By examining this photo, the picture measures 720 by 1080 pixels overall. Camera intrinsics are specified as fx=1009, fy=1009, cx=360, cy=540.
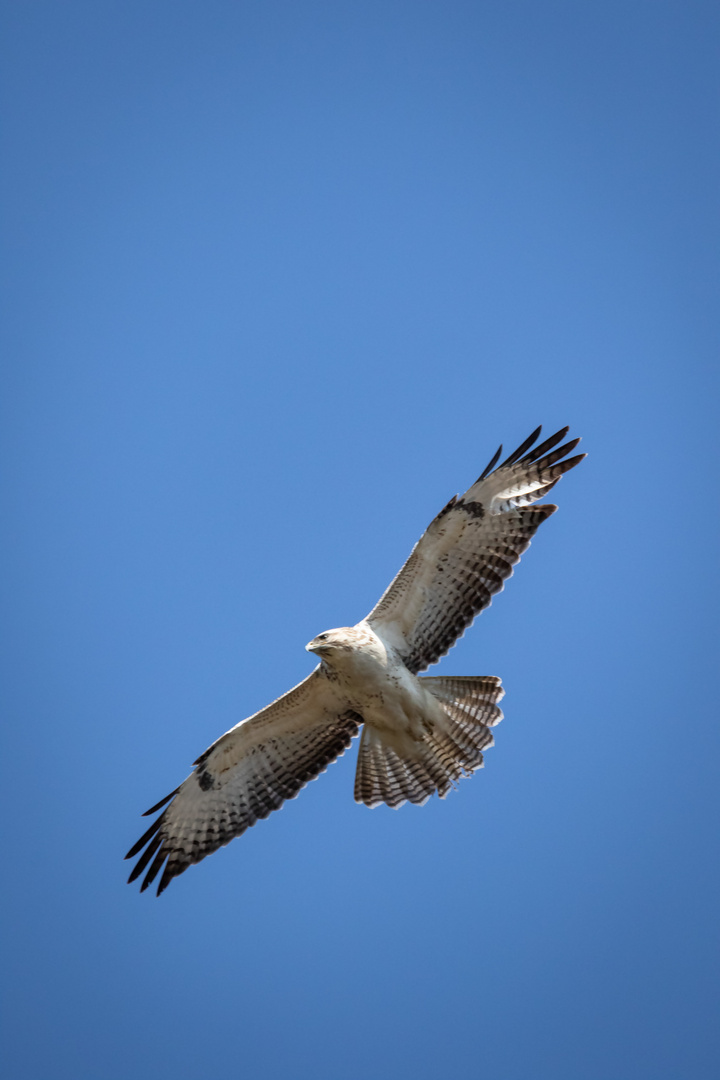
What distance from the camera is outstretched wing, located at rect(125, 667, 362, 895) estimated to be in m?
7.76

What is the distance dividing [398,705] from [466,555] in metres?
1.23

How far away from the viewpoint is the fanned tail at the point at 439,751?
756cm

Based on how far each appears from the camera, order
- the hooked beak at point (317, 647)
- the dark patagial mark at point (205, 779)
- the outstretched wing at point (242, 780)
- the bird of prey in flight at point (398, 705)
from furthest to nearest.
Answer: the dark patagial mark at point (205, 779)
the outstretched wing at point (242, 780)
the bird of prey in flight at point (398, 705)
the hooked beak at point (317, 647)

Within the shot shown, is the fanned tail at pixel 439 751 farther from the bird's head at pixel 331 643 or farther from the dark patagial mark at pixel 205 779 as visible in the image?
the dark patagial mark at pixel 205 779

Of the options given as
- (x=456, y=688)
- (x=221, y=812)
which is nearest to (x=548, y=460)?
(x=456, y=688)

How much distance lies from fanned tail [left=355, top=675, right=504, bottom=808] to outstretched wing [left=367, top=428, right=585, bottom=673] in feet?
1.09

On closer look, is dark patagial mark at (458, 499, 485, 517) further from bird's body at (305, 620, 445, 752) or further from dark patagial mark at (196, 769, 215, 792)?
dark patagial mark at (196, 769, 215, 792)

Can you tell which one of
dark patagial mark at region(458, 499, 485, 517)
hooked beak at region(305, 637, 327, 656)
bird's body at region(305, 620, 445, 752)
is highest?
dark patagial mark at region(458, 499, 485, 517)

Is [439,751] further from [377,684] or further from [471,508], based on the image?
[471,508]

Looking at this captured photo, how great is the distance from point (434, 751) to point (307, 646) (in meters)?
1.41

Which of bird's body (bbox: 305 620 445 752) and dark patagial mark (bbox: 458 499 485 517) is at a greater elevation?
dark patagial mark (bbox: 458 499 485 517)

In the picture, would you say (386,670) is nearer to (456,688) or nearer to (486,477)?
(456,688)

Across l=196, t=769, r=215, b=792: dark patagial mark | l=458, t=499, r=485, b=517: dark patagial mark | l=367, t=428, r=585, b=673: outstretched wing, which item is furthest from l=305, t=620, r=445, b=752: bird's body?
l=196, t=769, r=215, b=792: dark patagial mark

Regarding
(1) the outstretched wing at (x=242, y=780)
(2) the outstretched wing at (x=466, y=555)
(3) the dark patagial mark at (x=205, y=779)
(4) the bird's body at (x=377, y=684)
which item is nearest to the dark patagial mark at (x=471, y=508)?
(2) the outstretched wing at (x=466, y=555)
